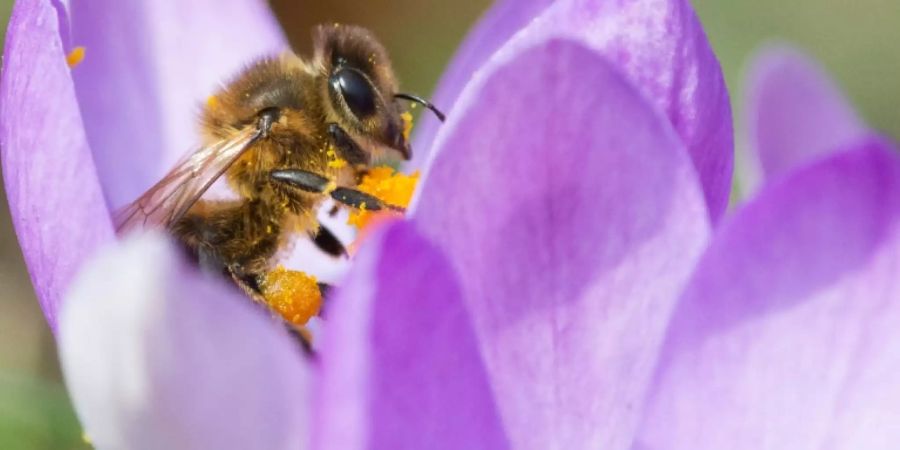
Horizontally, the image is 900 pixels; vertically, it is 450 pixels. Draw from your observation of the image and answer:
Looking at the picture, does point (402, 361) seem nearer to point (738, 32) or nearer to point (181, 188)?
point (181, 188)

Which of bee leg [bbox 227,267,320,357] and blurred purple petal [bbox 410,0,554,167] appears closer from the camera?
bee leg [bbox 227,267,320,357]

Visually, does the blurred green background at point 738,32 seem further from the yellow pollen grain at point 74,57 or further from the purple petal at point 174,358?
the purple petal at point 174,358

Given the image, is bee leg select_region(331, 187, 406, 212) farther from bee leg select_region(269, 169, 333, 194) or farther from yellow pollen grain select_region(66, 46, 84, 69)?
yellow pollen grain select_region(66, 46, 84, 69)

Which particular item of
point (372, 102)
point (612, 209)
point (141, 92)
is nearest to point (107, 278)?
point (612, 209)

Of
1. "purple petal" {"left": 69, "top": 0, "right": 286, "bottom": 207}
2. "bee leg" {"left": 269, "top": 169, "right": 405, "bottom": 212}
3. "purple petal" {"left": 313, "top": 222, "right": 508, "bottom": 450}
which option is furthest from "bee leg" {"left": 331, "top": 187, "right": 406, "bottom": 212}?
"purple petal" {"left": 313, "top": 222, "right": 508, "bottom": 450}

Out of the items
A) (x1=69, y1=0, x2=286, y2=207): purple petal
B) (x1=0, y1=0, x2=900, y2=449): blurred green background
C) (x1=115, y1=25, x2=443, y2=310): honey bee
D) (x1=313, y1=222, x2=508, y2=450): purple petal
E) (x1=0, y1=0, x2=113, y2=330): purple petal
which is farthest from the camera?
(x1=0, y1=0, x2=900, y2=449): blurred green background

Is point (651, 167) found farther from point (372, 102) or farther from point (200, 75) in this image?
point (200, 75)
